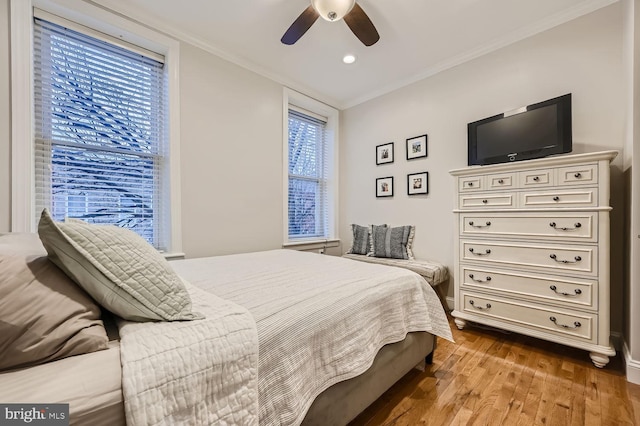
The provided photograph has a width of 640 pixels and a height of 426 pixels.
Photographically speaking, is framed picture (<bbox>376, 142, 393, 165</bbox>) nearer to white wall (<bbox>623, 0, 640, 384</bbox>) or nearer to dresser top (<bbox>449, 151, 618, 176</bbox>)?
dresser top (<bbox>449, 151, 618, 176</bbox>)

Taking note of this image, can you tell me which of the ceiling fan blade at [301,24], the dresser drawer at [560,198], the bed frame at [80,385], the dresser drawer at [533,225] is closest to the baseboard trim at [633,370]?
the dresser drawer at [533,225]

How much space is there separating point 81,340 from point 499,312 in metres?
2.70

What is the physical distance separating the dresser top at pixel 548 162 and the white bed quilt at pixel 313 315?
4.18ft

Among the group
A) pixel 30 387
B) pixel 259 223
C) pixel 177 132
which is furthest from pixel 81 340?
pixel 259 223

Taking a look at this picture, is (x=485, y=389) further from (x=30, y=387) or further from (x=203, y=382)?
(x=30, y=387)

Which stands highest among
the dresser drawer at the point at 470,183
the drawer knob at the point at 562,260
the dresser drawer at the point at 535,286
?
the dresser drawer at the point at 470,183

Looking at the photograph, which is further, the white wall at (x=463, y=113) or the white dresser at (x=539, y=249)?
the white wall at (x=463, y=113)

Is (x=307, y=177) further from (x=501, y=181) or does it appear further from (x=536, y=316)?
(x=536, y=316)

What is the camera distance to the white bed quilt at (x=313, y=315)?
3.02 feet

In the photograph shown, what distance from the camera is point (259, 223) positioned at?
10.1 feet

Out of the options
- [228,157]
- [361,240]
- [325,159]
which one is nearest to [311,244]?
[361,240]

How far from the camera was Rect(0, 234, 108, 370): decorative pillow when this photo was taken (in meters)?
0.61

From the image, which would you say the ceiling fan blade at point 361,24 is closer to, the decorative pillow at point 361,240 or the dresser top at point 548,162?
the dresser top at point 548,162

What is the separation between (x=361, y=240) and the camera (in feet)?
11.7
